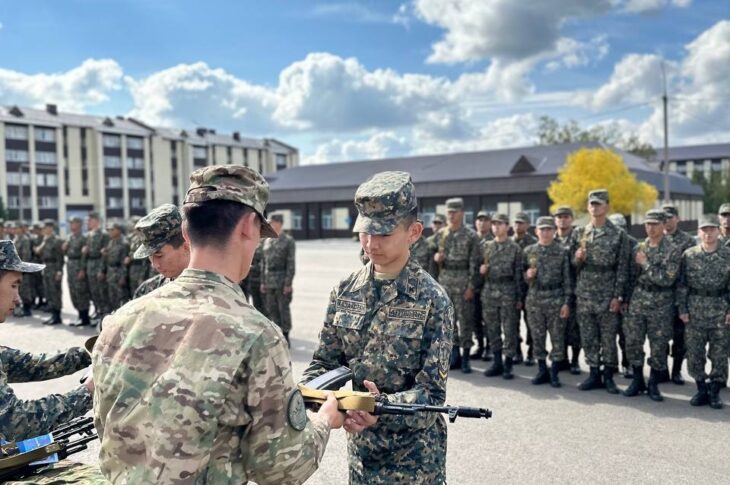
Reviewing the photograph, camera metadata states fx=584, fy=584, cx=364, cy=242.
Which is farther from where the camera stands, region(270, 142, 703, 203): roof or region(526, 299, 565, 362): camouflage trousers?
region(270, 142, 703, 203): roof

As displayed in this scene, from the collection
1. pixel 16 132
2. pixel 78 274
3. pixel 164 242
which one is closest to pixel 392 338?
pixel 164 242

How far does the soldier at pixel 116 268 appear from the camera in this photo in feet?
35.2

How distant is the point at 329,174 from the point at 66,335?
4097 cm

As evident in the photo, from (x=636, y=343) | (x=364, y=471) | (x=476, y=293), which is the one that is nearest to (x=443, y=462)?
(x=364, y=471)

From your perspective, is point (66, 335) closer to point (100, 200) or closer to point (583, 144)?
point (583, 144)

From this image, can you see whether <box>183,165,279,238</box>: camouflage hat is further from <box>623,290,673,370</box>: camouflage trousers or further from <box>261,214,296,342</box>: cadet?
<box>261,214,296,342</box>: cadet

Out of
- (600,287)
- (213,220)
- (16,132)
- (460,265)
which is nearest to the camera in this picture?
(213,220)

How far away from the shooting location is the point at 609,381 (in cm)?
646

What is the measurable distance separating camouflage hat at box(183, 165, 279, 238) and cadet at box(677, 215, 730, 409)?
5760 mm

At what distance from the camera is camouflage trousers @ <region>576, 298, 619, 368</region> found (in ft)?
21.6

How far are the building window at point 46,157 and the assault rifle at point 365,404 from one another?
210 feet

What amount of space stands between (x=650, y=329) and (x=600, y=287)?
2.24 ft

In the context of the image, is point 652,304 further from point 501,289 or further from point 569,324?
point 501,289

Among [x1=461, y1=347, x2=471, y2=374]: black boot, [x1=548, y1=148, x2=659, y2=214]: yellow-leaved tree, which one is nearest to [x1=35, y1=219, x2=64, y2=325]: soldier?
[x1=461, y1=347, x2=471, y2=374]: black boot
